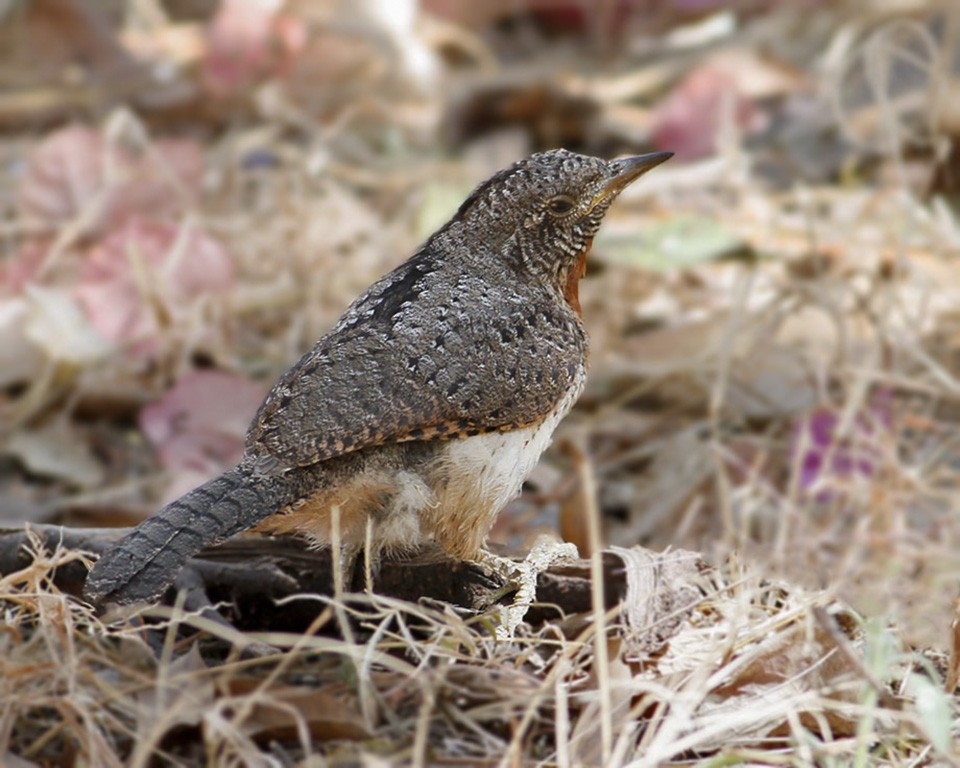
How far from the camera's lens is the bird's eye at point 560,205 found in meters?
3.96

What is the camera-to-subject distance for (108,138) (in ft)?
21.9

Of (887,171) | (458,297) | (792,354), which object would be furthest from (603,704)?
(887,171)

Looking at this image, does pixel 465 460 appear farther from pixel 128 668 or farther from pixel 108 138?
pixel 108 138

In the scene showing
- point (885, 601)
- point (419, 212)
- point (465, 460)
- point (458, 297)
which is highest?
point (458, 297)

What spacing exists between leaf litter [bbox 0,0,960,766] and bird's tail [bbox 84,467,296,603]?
0.10 metres

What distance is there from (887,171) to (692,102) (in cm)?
120

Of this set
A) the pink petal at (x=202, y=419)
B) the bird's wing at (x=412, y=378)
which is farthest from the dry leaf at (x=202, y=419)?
the bird's wing at (x=412, y=378)

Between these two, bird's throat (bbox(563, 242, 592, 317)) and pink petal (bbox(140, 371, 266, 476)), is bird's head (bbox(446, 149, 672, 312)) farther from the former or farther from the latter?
pink petal (bbox(140, 371, 266, 476))

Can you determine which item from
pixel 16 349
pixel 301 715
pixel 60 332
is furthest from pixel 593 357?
pixel 301 715

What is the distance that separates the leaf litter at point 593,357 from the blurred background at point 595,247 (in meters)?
0.02

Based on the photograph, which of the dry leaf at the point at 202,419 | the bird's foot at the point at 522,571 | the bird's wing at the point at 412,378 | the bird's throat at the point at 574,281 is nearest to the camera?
the bird's wing at the point at 412,378

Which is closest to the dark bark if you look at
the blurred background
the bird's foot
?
the bird's foot

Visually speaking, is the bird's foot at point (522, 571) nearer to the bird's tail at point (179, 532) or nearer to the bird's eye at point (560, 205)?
the bird's tail at point (179, 532)

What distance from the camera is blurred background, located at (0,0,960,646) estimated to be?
217 inches
